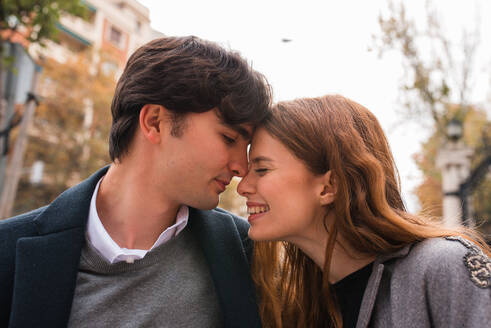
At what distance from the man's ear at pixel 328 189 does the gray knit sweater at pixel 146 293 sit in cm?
83

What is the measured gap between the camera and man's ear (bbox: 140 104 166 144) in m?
2.60

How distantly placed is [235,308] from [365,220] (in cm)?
87

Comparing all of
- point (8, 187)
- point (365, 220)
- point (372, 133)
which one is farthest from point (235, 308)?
point (8, 187)

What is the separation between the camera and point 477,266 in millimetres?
1828

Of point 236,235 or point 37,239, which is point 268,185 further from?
point 37,239

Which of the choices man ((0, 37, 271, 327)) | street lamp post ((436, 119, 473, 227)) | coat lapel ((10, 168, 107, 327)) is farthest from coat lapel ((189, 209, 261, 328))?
street lamp post ((436, 119, 473, 227))

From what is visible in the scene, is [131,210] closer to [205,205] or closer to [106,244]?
[106,244]

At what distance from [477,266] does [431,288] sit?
0.22 meters

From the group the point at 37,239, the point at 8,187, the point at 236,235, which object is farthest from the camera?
the point at 8,187

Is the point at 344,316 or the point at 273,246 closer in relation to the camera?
the point at 344,316

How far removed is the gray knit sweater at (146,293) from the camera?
217cm

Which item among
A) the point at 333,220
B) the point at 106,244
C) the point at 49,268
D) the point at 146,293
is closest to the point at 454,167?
the point at 333,220

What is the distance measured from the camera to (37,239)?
2.12 metres

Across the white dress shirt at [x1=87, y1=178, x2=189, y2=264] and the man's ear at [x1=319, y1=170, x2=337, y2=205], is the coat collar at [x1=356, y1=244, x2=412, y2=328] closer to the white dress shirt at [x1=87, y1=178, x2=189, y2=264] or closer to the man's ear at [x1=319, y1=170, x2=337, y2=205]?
the man's ear at [x1=319, y1=170, x2=337, y2=205]
